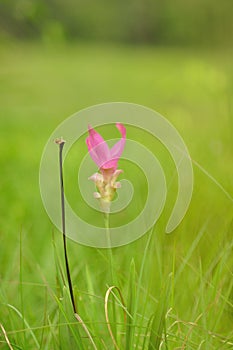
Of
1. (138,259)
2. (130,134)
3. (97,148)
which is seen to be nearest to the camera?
(97,148)

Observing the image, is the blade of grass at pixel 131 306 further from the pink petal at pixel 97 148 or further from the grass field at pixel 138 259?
the pink petal at pixel 97 148

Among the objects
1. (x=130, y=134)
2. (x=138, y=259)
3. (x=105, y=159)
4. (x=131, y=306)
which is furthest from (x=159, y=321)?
(x=130, y=134)

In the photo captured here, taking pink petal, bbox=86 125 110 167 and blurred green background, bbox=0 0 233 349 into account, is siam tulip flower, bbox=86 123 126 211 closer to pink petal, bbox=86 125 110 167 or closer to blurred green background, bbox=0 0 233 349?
pink petal, bbox=86 125 110 167

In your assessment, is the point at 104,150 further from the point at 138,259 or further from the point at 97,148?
the point at 138,259

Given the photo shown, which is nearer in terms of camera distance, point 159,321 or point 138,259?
point 159,321

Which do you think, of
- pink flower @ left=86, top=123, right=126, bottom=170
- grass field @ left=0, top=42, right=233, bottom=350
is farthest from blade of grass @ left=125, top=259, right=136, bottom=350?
pink flower @ left=86, top=123, right=126, bottom=170

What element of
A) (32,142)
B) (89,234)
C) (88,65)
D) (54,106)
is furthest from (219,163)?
(88,65)

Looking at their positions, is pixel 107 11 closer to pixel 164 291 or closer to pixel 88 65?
pixel 88 65
